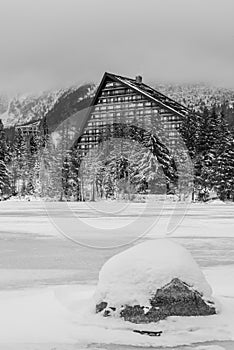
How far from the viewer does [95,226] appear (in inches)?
818

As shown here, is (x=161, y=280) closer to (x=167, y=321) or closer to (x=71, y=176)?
(x=167, y=321)

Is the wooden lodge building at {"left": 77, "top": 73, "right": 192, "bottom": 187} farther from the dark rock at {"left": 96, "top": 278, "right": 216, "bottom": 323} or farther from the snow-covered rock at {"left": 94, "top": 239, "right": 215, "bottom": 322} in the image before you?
the dark rock at {"left": 96, "top": 278, "right": 216, "bottom": 323}

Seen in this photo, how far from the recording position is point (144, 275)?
6.91 m

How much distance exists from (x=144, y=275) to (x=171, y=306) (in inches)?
21.3

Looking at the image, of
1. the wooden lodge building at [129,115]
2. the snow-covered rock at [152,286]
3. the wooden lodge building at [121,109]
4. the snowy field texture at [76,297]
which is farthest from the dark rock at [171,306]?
the wooden lodge building at [121,109]

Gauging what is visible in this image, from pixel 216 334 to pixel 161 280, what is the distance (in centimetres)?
104

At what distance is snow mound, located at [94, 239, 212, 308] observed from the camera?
677 centimetres

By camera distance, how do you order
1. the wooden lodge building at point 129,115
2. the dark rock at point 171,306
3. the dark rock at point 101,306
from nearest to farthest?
the dark rock at point 171,306 → the dark rock at point 101,306 → the wooden lodge building at point 129,115

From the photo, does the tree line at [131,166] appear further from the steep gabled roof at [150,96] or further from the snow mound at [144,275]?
the snow mound at [144,275]

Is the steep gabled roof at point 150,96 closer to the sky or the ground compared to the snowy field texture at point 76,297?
closer to the sky

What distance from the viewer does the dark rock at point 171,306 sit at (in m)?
6.60

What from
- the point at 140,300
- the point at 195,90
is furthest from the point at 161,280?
the point at 195,90

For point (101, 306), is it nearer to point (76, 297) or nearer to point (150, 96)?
point (76, 297)

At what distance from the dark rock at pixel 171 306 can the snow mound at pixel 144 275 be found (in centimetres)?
7
